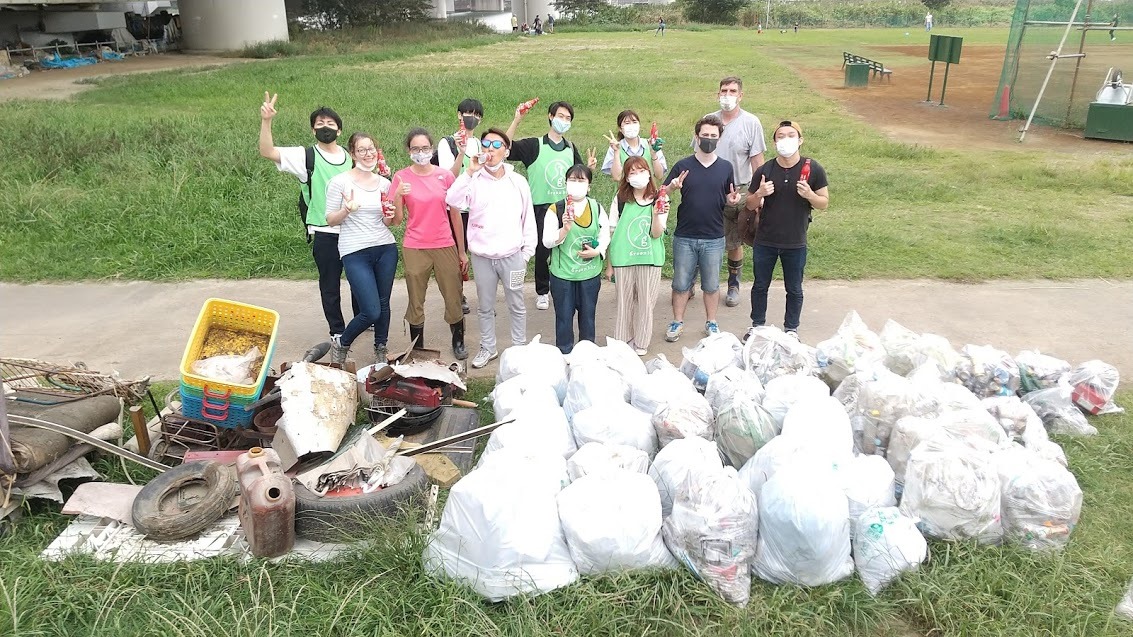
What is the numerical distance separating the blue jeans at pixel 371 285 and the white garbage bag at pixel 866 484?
10.4 feet

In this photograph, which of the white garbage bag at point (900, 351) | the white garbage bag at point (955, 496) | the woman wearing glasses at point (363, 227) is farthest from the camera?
the woman wearing glasses at point (363, 227)

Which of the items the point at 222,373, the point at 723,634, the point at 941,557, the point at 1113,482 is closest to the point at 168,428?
the point at 222,373

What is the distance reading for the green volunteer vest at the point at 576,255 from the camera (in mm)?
5367

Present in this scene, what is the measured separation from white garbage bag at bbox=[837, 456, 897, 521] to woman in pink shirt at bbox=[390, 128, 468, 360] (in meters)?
2.96

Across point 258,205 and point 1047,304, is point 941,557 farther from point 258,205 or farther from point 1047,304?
point 258,205

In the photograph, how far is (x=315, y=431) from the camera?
4145mm

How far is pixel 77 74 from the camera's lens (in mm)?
22375

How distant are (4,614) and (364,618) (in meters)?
1.37

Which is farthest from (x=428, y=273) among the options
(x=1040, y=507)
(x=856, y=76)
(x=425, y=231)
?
(x=856, y=76)

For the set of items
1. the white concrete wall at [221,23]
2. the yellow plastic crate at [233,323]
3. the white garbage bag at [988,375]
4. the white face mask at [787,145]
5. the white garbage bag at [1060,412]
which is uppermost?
the white concrete wall at [221,23]

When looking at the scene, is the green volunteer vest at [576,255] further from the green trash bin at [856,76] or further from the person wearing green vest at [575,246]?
the green trash bin at [856,76]

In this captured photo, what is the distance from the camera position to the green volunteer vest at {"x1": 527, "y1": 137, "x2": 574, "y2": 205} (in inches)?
240

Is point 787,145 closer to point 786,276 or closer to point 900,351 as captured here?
point 786,276

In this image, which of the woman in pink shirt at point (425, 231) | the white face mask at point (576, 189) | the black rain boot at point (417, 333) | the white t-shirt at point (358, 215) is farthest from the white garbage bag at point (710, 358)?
Result: the white t-shirt at point (358, 215)
